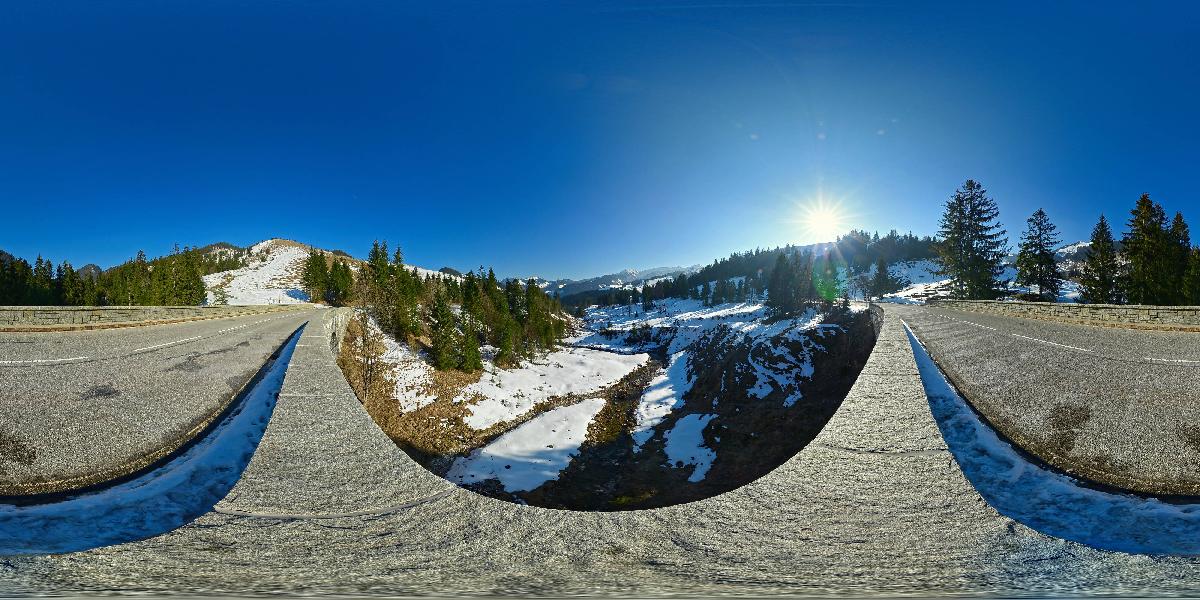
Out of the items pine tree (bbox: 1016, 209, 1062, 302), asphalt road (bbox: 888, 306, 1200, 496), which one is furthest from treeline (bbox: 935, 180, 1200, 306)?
asphalt road (bbox: 888, 306, 1200, 496)

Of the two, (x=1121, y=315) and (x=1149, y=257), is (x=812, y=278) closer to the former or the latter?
(x=1149, y=257)

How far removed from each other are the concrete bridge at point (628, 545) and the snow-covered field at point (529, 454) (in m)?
12.5

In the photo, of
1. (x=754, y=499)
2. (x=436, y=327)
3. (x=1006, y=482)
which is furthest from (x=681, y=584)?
(x=436, y=327)

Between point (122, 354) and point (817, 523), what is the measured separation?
1902 centimetres

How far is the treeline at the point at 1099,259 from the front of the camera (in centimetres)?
2644

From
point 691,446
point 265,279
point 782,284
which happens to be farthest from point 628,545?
point 265,279

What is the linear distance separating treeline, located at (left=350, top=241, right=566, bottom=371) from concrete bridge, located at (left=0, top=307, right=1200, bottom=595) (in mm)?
25250

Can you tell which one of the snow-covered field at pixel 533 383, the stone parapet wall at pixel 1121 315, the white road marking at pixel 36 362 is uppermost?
the stone parapet wall at pixel 1121 315

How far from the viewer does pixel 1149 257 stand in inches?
1079

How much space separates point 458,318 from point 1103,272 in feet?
185

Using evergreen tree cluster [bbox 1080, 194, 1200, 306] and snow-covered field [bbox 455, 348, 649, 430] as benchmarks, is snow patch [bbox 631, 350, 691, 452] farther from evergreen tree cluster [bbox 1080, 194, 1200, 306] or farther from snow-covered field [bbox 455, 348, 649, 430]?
evergreen tree cluster [bbox 1080, 194, 1200, 306]

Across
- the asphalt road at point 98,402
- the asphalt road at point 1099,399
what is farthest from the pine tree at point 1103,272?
the asphalt road at point 98,402

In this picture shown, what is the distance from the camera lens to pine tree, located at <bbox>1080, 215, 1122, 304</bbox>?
3122 centimetres

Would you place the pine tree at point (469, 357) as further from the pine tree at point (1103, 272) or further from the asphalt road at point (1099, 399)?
the pine tree at point (1103, 272)
